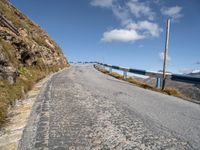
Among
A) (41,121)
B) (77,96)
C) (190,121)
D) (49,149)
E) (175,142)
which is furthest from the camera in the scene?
(77,96)

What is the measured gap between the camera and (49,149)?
441cm

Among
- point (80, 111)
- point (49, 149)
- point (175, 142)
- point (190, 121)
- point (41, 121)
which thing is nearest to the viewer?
point (49, 149)

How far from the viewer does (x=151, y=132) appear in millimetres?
5348

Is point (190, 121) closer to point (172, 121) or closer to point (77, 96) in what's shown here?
point (172, 121)

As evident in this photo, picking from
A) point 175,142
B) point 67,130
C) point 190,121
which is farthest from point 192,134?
point 67,130

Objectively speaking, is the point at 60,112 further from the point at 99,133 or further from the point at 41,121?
the point at 99,133

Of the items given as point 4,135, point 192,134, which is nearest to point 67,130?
point 4,135

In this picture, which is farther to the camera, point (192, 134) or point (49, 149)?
point (192, 134)

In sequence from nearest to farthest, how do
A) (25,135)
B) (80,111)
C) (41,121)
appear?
(25,135) → (41,121) → (80,111)

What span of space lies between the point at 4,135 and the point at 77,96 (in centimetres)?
448

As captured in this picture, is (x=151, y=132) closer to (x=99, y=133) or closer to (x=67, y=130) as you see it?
(x=99, y=133)

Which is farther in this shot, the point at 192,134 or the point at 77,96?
the point at 77,96

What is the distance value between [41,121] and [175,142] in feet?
10.5

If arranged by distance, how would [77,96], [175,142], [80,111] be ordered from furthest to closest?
1. [77,96]
2. [80,111]
3. [175,142]
